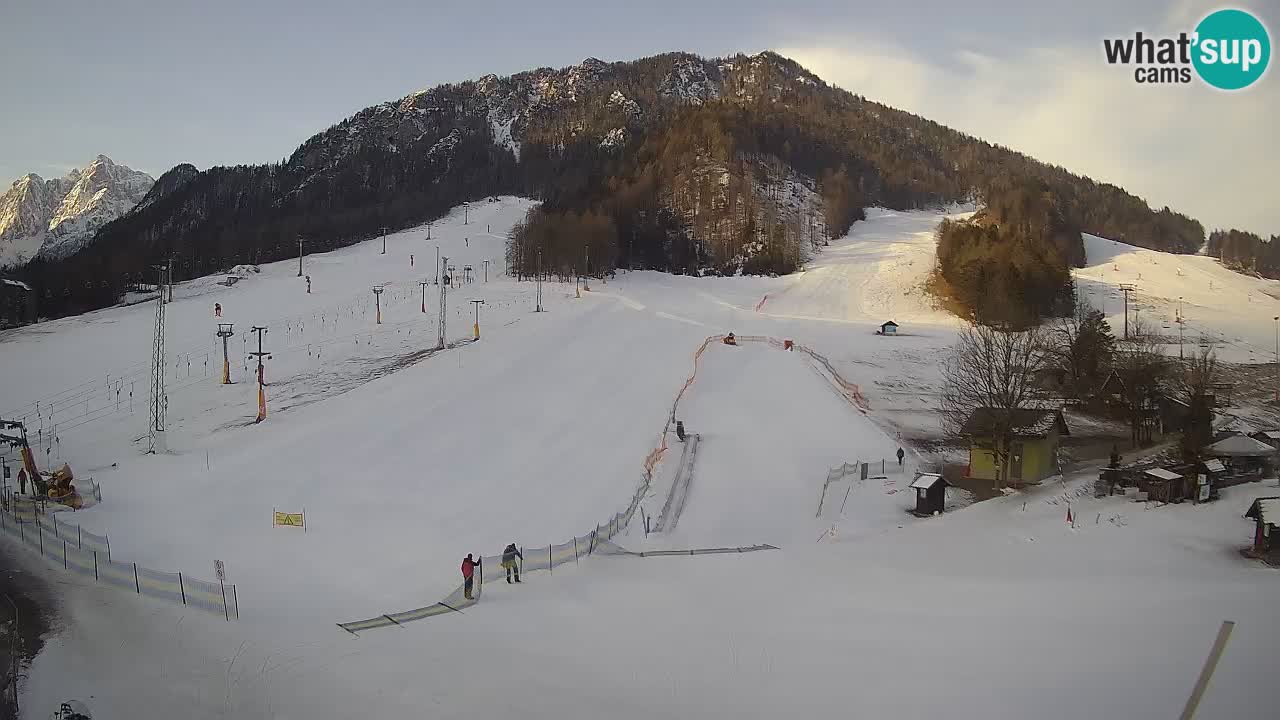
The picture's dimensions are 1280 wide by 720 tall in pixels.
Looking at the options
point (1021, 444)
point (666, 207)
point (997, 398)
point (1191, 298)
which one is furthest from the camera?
point (666, 207)

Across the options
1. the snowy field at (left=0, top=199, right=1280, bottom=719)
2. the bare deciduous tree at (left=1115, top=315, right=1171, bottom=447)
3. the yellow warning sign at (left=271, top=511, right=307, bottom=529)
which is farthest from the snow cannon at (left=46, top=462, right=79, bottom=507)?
the bare deciduous tree at (left=1115, top=315, right=1171, bottom=447)

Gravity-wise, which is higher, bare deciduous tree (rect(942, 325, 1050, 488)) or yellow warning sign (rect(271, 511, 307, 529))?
bare deciduous tree (rect(942, 325, 1050, 488))

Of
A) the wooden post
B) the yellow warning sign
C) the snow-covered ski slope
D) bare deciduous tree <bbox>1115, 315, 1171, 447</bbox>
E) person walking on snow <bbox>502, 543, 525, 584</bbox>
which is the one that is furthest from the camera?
the snow-covered ski slope

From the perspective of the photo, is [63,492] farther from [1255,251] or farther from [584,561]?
[1255,251]

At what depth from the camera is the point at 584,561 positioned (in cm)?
2006

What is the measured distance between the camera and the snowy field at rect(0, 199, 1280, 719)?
38.4 feet

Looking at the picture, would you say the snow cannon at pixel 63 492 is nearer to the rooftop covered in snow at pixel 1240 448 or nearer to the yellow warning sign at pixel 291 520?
the yellow warning sign at pixel 291 520

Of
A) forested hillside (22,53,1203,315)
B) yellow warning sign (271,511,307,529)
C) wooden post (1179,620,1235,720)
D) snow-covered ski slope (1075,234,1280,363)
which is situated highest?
forested hillside (22,53,1203,315)

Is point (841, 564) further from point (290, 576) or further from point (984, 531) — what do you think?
point (290, 576)

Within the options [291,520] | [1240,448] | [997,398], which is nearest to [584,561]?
[291,520]

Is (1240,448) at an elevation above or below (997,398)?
below

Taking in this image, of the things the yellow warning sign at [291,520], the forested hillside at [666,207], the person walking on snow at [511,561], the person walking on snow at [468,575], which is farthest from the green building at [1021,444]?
the forested hillside at [666,207]

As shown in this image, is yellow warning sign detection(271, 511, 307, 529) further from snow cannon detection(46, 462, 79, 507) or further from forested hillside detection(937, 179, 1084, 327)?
forested hillside detection(937, 179, 1084, 327)

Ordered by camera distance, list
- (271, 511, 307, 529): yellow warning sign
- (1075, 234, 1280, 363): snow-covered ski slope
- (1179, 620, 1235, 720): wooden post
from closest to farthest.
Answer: (1179, 620, 1235, 720): wooden post
(271, 511, 307, 529): yellow warning sign
(1075, 234, 1280, 363): snow-covered ski slope
